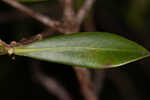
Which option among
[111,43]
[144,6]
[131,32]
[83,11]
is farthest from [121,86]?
[111,43]

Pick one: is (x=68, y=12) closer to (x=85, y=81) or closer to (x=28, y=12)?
(x=28, y=12)

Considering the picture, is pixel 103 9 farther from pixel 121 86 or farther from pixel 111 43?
pixel 111 43

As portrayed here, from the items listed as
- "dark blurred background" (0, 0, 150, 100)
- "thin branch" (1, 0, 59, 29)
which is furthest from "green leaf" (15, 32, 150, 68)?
"dark blurred background" (0, 0, 150, 100)

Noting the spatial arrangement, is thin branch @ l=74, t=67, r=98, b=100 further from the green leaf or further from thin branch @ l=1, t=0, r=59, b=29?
the green leaf

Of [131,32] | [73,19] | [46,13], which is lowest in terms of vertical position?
[131,32]

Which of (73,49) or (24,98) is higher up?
(73,49)

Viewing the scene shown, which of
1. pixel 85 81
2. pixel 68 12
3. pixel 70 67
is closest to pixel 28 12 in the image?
pixel 68 12

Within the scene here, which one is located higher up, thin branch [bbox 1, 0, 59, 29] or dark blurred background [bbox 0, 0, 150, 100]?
thin branch [bbox 1, 0, 59, 29]
